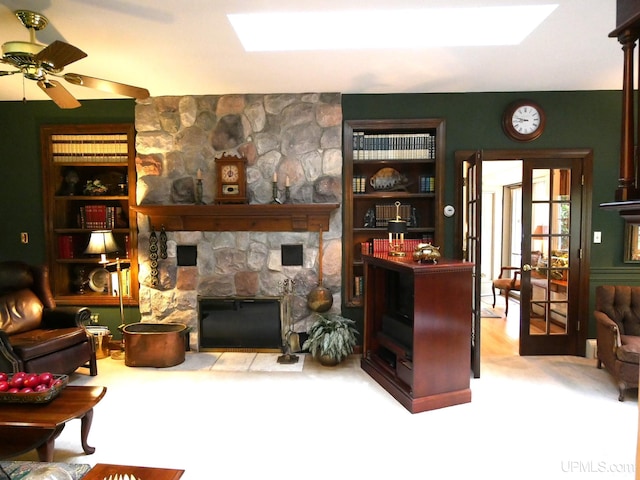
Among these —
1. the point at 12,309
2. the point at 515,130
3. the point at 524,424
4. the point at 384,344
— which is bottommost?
the point at 524,424

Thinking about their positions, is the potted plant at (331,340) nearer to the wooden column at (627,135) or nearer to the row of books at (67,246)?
the row of books at (67,246)

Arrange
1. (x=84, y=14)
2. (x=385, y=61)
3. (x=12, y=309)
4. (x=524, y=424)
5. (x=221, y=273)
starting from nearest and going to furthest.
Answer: (x=84, y=14)
(x=524, y=424)
(x=385, y=61)
(x=12, y=309)
(x=221, y=273)

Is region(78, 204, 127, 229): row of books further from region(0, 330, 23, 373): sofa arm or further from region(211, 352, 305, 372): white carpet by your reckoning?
region(211, 352, 305, 372): white carpet

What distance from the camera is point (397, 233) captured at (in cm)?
359

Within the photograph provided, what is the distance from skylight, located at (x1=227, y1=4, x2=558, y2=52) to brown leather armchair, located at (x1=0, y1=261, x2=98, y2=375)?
2.90m

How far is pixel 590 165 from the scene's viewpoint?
4.01 metres

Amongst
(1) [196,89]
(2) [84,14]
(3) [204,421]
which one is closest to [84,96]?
(1) [196,89]

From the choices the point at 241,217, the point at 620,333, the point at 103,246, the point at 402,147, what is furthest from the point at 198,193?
the point at 620,333

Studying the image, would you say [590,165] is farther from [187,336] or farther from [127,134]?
[127,134]

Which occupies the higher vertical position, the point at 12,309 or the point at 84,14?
the point at 84,14

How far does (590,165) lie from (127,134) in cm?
500

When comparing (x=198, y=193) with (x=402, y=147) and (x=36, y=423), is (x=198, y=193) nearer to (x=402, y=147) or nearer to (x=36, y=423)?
(x=402, y=147)

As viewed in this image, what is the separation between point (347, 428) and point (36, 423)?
1.84 m

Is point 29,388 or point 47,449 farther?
point 29,388
